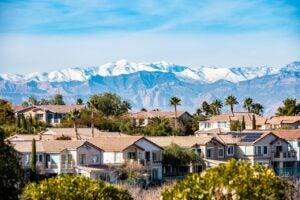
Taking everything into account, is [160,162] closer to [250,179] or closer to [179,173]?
[179,173]

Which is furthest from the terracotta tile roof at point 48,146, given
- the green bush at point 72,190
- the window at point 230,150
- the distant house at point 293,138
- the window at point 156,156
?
the green bush at point 72,190

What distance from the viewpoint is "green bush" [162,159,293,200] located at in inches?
709

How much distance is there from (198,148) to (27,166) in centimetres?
1886

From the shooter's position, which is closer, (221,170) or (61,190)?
(221,170)

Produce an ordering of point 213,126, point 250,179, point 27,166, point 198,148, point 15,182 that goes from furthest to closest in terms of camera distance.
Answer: point 213,126 → point 198,148 → point 27,166 → point 15,182 → point 250,179

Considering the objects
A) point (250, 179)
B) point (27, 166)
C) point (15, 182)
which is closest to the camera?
point (250, 179)

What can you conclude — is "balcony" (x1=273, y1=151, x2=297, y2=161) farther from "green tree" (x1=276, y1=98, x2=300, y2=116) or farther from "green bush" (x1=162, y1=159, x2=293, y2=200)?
"green bush" (x1=162, y1=159, x2=293, y2=200)

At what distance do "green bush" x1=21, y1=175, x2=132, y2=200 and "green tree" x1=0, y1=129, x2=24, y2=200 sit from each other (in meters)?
2.57

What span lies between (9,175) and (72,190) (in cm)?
402

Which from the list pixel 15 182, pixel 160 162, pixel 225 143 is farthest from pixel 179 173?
pixel 15 182

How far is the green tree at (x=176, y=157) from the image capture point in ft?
235

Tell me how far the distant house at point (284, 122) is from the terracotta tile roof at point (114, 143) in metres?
47.6

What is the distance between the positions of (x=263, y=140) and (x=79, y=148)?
69.7 feet

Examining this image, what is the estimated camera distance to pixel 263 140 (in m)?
78.8
